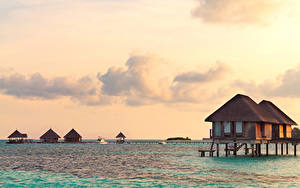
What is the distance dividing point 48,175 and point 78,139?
3873 inches

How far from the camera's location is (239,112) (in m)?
50.4

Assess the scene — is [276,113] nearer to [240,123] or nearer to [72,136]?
[240,123]

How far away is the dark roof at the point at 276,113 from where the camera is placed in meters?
58.5

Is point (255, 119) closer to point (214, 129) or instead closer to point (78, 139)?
point (214, 129)

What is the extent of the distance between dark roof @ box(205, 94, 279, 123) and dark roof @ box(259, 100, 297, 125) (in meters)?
5.78

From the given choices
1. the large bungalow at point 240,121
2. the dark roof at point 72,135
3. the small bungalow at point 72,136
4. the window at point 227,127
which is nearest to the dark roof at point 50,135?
the small bungalow at point 72,136

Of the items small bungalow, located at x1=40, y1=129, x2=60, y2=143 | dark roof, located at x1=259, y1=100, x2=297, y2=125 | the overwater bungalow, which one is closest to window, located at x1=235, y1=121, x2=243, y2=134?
the overwater bungalow

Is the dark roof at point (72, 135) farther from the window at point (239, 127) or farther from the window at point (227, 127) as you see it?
the window at point (239, 127)

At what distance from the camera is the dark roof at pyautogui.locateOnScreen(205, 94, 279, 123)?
49812 mm

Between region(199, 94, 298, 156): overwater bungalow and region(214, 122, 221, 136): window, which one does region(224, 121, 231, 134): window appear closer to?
region(199, 94, 298, 156): overwater bungalow

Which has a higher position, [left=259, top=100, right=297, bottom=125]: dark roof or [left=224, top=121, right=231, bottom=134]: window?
[left=259, top=100, right=297, bottom=125]: dark roof

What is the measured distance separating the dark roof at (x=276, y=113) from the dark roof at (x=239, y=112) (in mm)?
5779

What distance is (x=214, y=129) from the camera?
52.1 meters

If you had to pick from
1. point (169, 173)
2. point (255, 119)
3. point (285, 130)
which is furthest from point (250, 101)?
point (169, 173)
